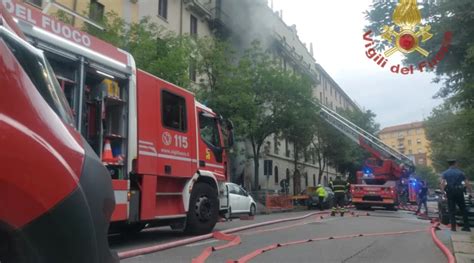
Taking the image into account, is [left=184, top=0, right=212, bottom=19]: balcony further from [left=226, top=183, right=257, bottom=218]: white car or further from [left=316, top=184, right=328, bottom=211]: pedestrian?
[left=226, top=183, right=257, bottom=218]: white car

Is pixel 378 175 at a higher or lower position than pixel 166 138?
lower

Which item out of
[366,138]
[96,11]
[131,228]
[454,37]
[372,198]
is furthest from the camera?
[366,138]

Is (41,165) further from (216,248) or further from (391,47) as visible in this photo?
(391,47)

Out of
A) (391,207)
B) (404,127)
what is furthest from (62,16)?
(404,127)

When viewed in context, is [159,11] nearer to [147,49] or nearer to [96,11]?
[96,11]

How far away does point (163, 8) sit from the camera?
25.3 m

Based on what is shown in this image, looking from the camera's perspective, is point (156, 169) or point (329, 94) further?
point (329, 94)

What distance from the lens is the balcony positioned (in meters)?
27.4

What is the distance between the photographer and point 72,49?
21.4 ft

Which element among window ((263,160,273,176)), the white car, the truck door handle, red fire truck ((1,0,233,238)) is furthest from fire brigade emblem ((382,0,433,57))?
window ((263,160,273,176))

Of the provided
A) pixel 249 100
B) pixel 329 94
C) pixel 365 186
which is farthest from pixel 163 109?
pixel 329 94

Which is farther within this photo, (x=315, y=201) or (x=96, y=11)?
(x=315, y=201)

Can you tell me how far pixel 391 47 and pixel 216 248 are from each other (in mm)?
5727

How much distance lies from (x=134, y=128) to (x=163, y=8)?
62.9ft
